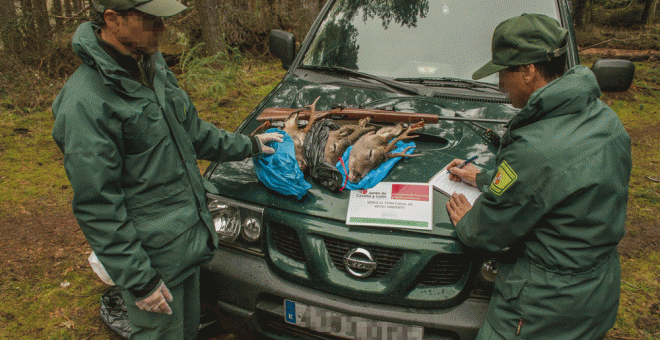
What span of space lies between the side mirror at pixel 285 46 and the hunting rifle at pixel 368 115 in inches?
39.4

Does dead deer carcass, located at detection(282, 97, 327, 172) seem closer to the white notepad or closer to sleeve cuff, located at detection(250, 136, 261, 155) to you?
sleeve cuff, located at detection(250, 136, 261, 155)

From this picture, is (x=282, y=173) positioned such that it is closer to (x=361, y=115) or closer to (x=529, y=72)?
(x=361, y=115)

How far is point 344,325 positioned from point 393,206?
0.59 m

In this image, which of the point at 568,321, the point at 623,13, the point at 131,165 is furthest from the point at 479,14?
the point at 623,13

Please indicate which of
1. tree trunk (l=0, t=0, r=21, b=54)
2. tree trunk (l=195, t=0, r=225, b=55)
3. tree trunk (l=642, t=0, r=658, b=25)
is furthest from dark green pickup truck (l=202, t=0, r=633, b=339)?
tree trunk (l=642, t=0, r=658, b=25)

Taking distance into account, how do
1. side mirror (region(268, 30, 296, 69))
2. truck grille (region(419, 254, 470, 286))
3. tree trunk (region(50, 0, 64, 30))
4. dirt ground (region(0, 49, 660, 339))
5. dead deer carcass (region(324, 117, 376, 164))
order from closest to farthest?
truck grille (region(419, 254, 470, 286)), dead deer carcass (region(324, 117, 376, 164)), dirt ground (region(0, 49, 660, 339)), side mirror (region(268, 30, 296, 69)), tree trunk (region(50, 0, 64, 30))

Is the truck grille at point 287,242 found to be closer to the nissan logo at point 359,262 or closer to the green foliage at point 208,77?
the nissan logo at point 359,262

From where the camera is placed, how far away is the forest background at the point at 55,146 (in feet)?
9.93

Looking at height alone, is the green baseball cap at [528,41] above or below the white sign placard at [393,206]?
above

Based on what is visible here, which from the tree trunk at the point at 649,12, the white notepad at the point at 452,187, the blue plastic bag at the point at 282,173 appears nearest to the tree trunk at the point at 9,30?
the blue plastic bag at the point at 282,173

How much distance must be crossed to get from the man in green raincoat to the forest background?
14.5 inches

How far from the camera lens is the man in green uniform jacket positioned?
156 centimetres

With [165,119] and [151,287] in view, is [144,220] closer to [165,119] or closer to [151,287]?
[151,287]

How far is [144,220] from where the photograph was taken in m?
1.77
